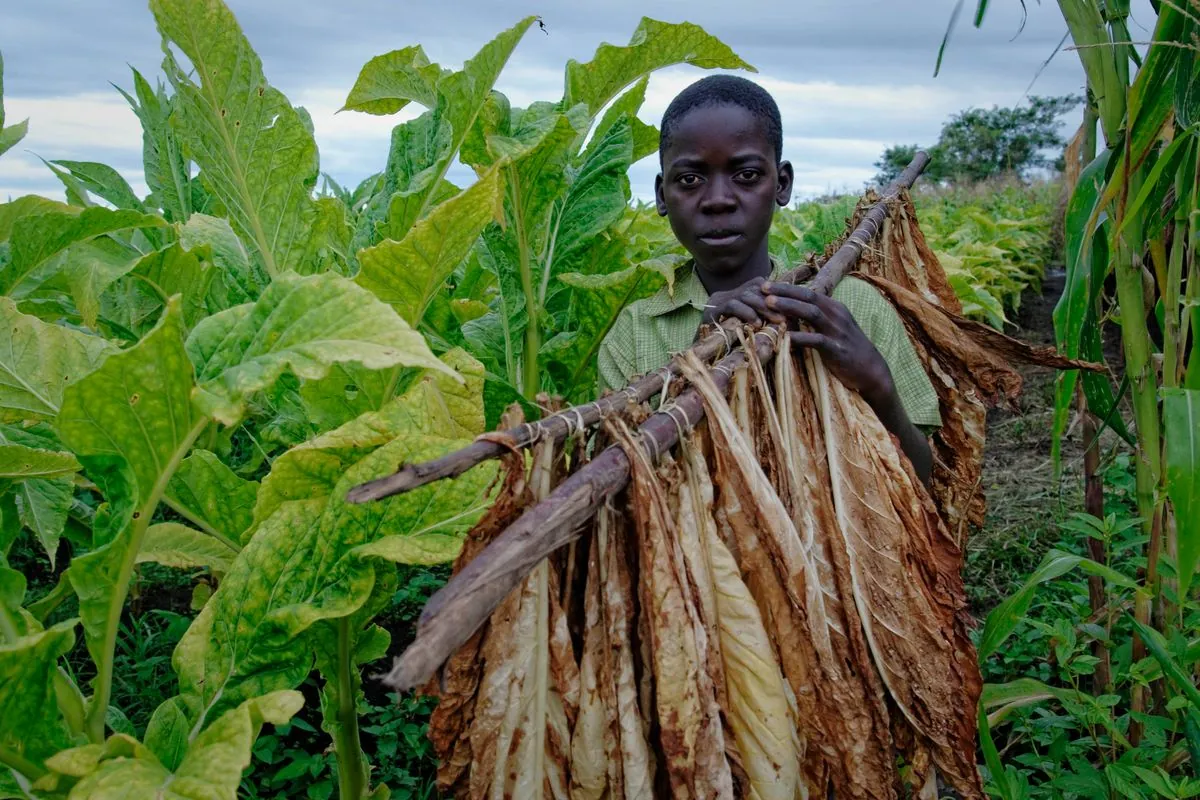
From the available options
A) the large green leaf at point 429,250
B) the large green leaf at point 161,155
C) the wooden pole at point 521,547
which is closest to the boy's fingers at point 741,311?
the wooden pole at point 521,547

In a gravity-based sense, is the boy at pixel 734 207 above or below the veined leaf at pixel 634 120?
below

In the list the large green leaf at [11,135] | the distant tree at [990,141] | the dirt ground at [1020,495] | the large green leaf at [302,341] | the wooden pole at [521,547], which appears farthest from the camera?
the distant tree at [990,141]

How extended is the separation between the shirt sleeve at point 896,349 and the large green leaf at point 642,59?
0.56 m

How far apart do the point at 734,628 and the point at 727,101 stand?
4.06 ft

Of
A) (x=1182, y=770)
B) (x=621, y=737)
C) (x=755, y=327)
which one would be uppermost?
(x=755, y=327)

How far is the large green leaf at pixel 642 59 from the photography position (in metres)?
2.05

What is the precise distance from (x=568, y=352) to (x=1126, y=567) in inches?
79.7

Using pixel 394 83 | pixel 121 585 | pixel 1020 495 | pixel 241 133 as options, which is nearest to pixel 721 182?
pixel 394 83

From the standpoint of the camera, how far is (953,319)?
2.00m

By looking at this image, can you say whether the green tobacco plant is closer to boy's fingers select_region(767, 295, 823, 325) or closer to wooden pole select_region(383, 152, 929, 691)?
boy's fingers select_region(767, 295, 823, 325)

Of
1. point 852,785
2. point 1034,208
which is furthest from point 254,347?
point 1034,208

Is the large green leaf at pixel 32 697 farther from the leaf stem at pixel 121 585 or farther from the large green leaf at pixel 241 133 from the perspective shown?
the large green leaf at pixel 241 133

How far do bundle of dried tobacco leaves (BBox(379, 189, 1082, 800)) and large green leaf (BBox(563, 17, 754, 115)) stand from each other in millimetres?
850

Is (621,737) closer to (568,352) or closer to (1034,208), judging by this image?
(568,352)
